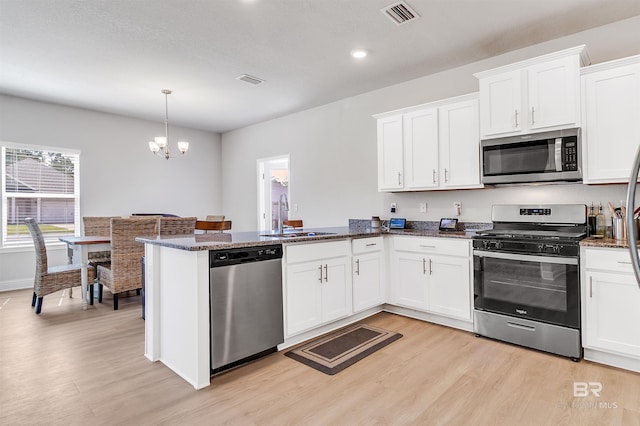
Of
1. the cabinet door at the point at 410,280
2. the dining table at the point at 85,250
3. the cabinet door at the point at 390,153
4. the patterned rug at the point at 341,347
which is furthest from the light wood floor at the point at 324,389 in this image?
the cabinet door at the point at 390,153

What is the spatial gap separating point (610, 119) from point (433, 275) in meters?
1.89

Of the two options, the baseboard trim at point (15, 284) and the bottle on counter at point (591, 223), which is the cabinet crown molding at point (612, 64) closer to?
the bottle on counter at point (591, 223)

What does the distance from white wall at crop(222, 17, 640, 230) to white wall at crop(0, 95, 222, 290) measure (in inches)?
21.1

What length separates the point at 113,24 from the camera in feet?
9.71

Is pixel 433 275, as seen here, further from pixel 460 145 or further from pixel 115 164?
pixel 115 164

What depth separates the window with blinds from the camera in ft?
16.2

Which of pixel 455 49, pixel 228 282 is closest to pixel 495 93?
pixel 455 49

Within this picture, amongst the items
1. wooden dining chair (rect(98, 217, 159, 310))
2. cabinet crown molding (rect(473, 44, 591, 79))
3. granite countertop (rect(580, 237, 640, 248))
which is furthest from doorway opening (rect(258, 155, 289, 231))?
granite countertop (rect(580, 237, 640, 248))

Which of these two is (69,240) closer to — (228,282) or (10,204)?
(10,204)

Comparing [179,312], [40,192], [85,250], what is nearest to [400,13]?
[179,312]

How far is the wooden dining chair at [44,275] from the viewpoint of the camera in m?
3.82

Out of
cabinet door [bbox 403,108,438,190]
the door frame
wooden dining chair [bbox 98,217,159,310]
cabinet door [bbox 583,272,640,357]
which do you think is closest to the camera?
cabinet door [bbox 583,272,640,357]

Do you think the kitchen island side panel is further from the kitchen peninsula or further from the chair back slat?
the chair back slat

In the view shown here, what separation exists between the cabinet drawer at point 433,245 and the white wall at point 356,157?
0.67 meters
